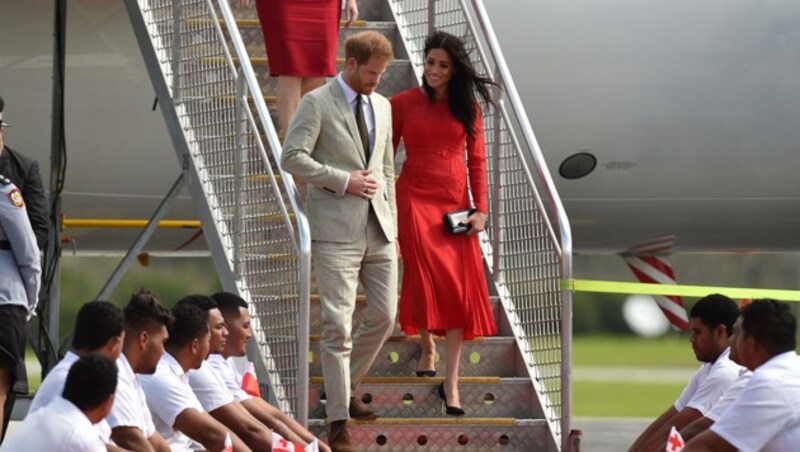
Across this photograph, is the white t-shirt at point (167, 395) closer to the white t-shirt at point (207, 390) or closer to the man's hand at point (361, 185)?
the white t-shirt at point (207, 390)

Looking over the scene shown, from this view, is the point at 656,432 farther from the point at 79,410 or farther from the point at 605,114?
the point at 605,114

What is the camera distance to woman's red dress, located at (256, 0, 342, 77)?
7.97 m

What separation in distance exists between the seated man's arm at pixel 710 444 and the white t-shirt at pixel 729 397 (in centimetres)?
60

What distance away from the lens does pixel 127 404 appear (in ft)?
18.1

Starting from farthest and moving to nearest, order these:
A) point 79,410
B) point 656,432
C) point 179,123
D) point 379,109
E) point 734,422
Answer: point 179,123 → point 379,109 → point 656,432 → point 734,422 → point 79,410

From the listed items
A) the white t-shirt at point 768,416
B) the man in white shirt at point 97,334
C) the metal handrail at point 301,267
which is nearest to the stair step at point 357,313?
the metal handrail at point 301,267

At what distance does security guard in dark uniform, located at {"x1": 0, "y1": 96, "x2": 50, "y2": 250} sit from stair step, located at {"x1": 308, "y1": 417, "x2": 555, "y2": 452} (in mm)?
1479

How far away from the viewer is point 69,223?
1077cm

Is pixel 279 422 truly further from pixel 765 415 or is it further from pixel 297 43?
pixel 765 415

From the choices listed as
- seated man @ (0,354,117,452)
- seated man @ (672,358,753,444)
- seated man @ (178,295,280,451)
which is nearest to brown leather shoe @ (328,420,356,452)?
seated man @ (178,295,280,451)

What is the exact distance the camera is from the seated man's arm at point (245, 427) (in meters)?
6.58

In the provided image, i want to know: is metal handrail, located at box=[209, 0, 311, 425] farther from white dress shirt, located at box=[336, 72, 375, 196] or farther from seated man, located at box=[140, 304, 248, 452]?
seated man, located at box=[140, 304, 248, 452]

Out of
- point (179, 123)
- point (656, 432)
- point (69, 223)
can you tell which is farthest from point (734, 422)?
point (69, 223)

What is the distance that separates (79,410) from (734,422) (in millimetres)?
1981
